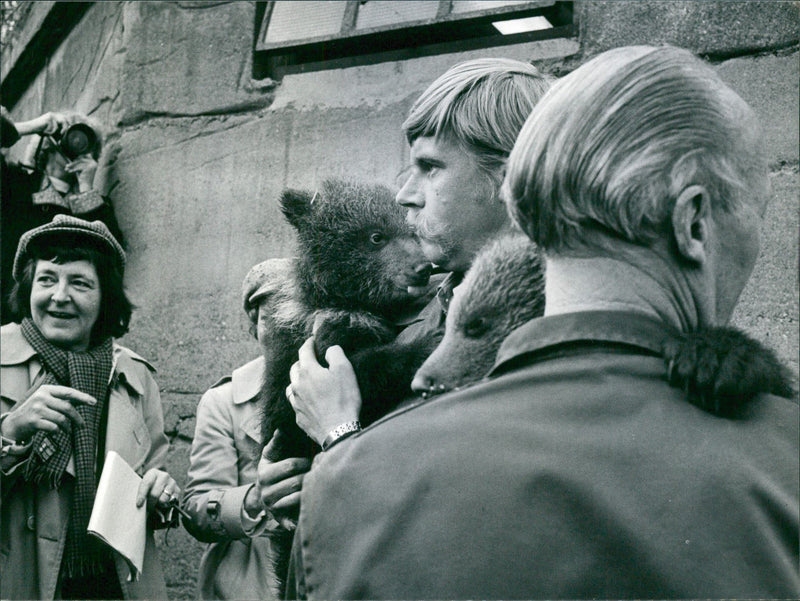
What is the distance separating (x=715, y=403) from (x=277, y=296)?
2.56 meters

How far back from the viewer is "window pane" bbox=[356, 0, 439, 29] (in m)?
4.94

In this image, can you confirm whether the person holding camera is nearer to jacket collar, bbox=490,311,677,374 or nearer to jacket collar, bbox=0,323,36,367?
jacket collar, bbox=0,323,36,367

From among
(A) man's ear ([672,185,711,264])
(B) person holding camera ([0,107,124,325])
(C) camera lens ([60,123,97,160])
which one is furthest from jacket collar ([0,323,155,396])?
(A) man's ear ([672,185,711,264])

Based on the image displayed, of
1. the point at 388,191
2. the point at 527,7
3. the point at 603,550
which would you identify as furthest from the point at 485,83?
the point at 527,7

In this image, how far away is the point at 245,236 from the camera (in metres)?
5.33

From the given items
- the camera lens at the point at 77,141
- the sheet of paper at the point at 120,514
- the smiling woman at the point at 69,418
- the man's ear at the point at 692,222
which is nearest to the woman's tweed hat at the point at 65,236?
the smiling woman at the point at 69,418

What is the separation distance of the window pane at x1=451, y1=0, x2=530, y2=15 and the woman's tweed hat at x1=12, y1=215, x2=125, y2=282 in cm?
197

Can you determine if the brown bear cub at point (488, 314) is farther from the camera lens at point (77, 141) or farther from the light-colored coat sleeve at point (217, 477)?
the camera lens at point (77, 141)

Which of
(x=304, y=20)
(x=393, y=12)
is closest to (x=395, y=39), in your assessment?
(x=393, y=12)

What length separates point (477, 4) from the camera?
480 centimetres

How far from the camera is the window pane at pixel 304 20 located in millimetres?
5289

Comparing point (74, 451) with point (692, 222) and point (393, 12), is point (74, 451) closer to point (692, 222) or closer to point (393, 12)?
point (393, 12)

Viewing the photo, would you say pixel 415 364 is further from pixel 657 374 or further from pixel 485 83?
pixel 657 374

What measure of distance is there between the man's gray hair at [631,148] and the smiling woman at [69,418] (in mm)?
2854
